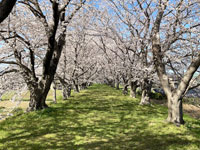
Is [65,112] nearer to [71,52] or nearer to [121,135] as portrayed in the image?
[121,135]

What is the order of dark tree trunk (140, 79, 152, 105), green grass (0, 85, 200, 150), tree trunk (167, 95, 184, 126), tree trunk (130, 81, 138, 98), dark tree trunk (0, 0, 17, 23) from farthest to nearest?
tree trunk (130, 81, 138, 98)
dark tree trunk (140, 79, 152, 105)
tree trunk (167, 95, 184, 126)
green grass (0, 85, 200, 150)
dark tree trunk (0, 0, 17, 23)

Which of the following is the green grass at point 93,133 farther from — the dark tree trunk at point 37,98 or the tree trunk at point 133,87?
the tree trunk at point 133,87

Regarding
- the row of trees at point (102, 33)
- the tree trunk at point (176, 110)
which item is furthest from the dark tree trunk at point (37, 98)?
the tree trunk at point (176, 110)

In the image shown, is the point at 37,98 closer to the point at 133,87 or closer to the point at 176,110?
the point at 176,110

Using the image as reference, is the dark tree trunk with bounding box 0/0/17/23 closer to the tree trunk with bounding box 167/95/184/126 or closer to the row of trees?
the row of trees

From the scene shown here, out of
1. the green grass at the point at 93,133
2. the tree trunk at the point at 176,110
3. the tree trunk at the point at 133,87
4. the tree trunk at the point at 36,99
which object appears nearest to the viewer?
the green grass at the point at 93,133

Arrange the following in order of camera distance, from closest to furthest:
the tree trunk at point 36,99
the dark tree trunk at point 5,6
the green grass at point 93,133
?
the dark tree trunk at point 5,6 → the green grass at point 93,133 → the tree trunk at point 36,99

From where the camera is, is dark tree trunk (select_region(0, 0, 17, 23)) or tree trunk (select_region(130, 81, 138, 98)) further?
tree trunk (select_region(130, 81, 138, 98))

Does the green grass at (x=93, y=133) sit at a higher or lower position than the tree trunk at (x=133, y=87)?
lower

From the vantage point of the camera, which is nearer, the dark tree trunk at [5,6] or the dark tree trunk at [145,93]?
the dark tree trunk at [5,6]

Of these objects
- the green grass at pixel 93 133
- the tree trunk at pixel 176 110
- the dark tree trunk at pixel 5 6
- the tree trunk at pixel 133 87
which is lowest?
the green grass at pixel 93 133

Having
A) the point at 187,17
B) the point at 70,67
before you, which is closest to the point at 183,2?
the point at 187,17

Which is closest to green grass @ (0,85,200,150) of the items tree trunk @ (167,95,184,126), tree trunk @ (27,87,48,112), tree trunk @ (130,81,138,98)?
tree trunk @ (167,95,184,126)

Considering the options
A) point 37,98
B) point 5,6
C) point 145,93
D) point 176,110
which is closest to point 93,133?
point 176,110
